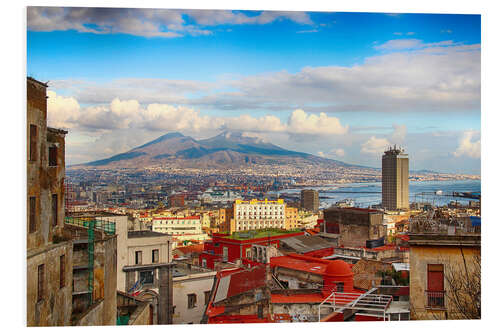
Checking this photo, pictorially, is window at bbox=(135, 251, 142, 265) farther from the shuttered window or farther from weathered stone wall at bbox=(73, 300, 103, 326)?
the shuttered window

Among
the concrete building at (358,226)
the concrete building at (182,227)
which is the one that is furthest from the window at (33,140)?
the concrete building at (182,227)

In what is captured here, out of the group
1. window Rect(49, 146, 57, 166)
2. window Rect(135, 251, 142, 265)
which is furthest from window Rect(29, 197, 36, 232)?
window Rect(135, 251, 142, 265)

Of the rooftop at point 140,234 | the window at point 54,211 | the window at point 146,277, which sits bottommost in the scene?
the window at point 146,277

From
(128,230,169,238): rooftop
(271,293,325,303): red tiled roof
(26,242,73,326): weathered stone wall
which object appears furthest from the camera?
(128,230,169,238): rooftop

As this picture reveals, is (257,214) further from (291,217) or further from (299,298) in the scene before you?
(299,298)

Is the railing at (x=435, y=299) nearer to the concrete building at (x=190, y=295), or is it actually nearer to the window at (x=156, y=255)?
the concrete building at (x=190, y=295)

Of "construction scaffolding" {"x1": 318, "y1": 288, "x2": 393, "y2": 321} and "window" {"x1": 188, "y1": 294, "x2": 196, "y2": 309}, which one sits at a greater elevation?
"construction scaffolding" {"x1": 318, "y1": 288, "x2": 393, "y2": 321}
